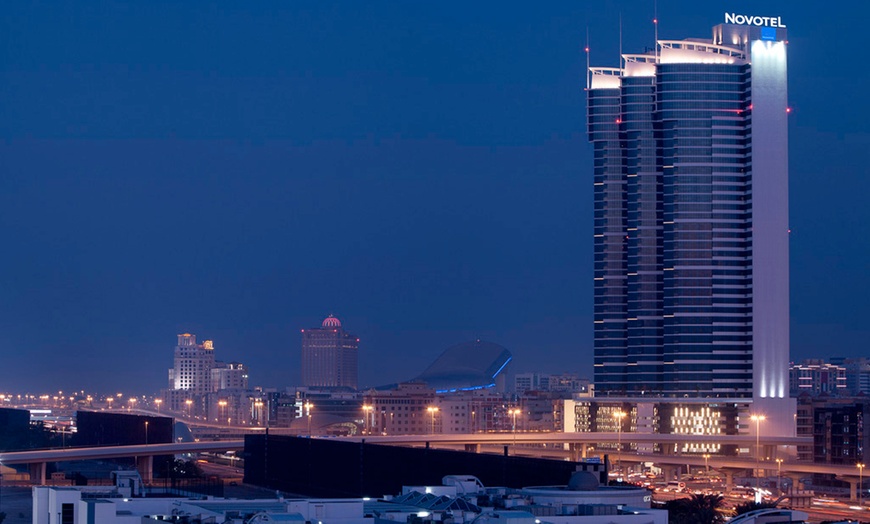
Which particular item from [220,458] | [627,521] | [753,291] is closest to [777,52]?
[753,291]

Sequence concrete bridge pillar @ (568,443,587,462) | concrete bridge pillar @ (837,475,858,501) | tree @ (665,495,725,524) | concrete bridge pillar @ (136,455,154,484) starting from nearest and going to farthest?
tree @ (665,495,725,524), concrete bridge pillar @ (837,475,858,501), concrete bridge pillar @ (136,455,154,484), concrete bridge pillar @ (568,443,587,462)

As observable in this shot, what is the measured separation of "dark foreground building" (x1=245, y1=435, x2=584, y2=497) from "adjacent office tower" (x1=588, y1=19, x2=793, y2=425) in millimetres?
60202

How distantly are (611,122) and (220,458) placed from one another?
170ft

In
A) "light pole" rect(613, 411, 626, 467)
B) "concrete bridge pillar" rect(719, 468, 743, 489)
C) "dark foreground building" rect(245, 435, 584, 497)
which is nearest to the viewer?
"dark foreground building" rect(245, 435, 584, 497)

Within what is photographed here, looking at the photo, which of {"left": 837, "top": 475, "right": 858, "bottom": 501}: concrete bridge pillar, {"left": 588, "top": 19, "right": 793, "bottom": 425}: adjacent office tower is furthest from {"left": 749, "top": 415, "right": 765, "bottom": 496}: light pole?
{"left": 837, "top": 475, "right": 858, "bottom": 501}: concrete bridge pillar

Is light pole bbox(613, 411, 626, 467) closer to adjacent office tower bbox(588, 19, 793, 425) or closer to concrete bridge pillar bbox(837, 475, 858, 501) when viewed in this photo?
adjacent office tower bbox(588, 19, 793, 425)

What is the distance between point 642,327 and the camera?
169 meters

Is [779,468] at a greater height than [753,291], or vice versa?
[753,291]

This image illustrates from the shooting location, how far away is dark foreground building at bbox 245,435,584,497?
78000 millimetres

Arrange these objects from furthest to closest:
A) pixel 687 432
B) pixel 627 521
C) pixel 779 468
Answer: pixel 687 432 < pixel 779 468 < pixel 627 521

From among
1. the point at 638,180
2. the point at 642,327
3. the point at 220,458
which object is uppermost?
the point at 638,180

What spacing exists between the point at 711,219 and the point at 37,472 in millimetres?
80344

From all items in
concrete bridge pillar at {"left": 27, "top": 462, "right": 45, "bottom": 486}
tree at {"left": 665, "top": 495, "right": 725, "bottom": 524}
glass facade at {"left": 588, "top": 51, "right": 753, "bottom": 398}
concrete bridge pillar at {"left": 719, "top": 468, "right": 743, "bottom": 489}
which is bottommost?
concrete bridge pillar at {"left": 719, "top": 468, "right": 743, "bottom": 489}

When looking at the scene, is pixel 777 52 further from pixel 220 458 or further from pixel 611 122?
pixel 220 458
